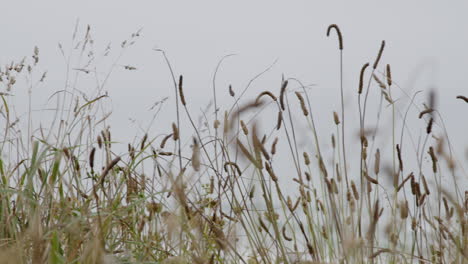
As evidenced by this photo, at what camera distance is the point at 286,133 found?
6.86ft

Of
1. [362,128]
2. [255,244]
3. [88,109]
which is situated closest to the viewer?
[255,244]

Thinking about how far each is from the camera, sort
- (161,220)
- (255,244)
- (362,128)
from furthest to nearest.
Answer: (161,220) < (362,128) < (255,244)

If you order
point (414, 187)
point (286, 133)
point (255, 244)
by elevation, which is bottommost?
point (255, 244)

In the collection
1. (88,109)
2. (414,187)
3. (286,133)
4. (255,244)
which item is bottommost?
(255,244)

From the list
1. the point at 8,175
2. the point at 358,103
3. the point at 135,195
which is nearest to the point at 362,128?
the point at 358,103

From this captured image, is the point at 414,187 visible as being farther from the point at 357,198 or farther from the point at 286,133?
the point at 286,133

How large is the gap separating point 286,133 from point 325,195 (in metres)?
0.26

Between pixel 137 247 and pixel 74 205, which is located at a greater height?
pixel 74 205

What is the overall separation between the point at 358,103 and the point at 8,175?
130 cm

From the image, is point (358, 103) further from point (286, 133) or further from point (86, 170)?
point (86, 170)

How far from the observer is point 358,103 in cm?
215

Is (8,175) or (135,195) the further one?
(8,175)

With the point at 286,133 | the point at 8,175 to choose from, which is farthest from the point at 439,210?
A: the point at 8,175

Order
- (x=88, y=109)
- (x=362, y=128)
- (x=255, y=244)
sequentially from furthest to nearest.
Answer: (x=88, y=109), (x=362, y=128), (x=255, y=244)
